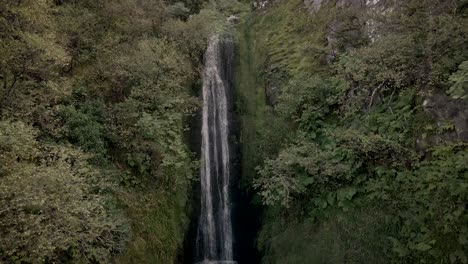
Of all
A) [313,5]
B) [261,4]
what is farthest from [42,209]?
[261,4]

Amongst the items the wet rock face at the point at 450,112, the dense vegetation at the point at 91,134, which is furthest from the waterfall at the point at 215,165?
the wet rock face at the point at 450,112

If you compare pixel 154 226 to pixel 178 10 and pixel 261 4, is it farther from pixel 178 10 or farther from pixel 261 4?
pixel 261 4

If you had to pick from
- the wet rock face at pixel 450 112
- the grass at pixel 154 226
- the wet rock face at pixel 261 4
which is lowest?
the grass at pixel 154 226

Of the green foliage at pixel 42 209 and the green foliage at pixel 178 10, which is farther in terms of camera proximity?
the green foliage at pixel 178 10

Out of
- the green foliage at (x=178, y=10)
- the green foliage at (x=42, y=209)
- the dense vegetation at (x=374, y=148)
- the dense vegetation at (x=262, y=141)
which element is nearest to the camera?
the green foliage at (x=42, y=209)

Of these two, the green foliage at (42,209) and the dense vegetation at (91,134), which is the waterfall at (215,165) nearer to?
the dense vegetation at (91,134)

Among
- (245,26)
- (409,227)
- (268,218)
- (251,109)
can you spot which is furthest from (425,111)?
(245,26)

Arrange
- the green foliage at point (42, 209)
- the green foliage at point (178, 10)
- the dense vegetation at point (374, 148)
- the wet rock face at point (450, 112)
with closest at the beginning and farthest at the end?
the green foliage at point (42, 209) → the dense vegetation at point (374, 148) → the wet rock face at point (450, 112) → the green foliage at point (178, 10)
